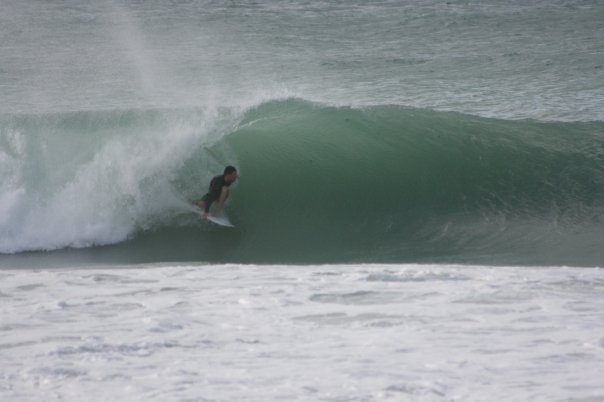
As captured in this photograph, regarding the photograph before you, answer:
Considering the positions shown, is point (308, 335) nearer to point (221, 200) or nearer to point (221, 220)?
point (221, 200)

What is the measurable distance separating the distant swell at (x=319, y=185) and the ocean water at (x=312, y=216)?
0.03 metres

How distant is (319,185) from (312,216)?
73 cm

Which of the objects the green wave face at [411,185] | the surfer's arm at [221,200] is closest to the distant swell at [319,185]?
the green wave face at [411,185]

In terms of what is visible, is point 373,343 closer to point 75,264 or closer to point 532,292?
point 532,292

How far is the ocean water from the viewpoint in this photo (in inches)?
168

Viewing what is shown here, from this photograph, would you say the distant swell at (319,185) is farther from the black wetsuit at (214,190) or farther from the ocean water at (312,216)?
the black wetsuit at (214,190)

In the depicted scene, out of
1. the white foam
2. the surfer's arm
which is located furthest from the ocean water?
the surfer's arm

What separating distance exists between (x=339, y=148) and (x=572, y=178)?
2.81 meters

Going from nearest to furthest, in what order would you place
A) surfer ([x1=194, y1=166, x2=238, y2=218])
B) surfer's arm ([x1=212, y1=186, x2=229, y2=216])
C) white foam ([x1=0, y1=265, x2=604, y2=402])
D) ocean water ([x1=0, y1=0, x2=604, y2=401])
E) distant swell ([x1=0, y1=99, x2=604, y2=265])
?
white foam ([x1=0, y1=265, x2=604, y2=402]), ocean water ([x1=0, y1=0, x2=604, y2=401]), distant swell ([x1=0, y1=99, x2=604, y2=265]), surfer ([x1=194, y1=166, x2=238, y2=218]), surfer's arm ([x1=212, y1=186, x2=229, y2=216])

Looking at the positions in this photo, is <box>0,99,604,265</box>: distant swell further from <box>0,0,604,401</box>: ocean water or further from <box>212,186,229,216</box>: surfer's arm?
<box>212,186,229,216</box>: surfer's arm

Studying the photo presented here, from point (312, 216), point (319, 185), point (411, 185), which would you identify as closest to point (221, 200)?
point (312, 216)

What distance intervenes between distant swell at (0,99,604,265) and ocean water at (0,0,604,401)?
0.11 feet

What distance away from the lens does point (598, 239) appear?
8.41 metres

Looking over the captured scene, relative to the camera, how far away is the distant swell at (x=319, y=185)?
335 inches
